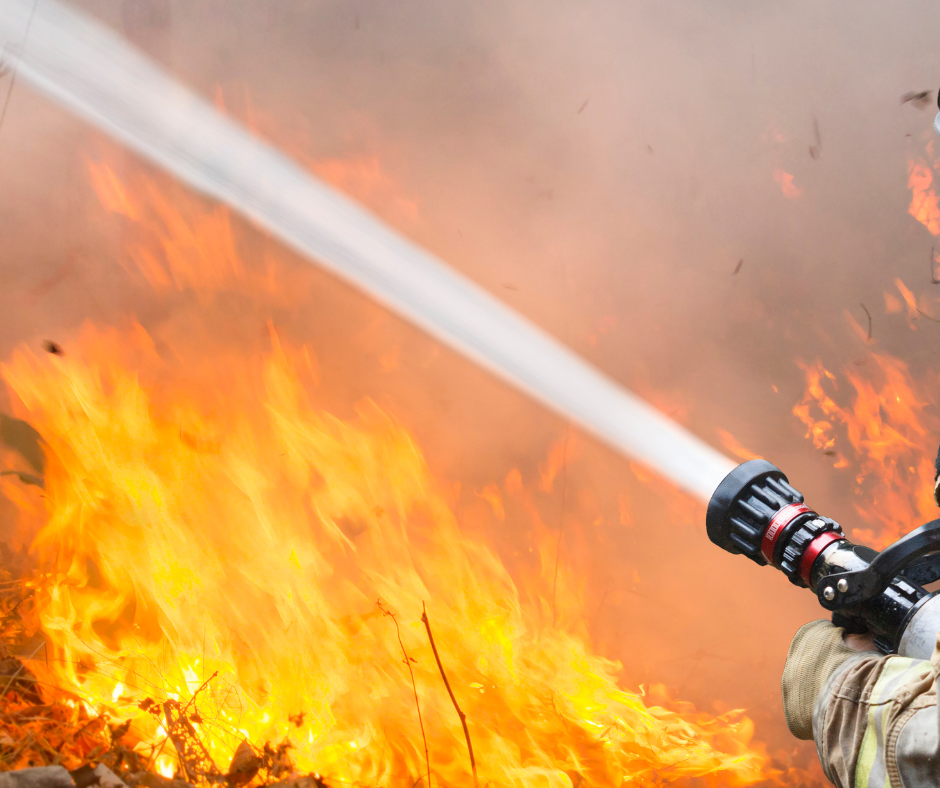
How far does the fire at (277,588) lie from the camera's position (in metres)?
1.96

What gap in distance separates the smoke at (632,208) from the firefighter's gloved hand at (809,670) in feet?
4.57

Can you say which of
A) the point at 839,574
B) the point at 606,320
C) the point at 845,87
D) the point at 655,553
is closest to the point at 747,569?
the point at 655,553

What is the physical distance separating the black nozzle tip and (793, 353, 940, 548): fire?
1491 mm

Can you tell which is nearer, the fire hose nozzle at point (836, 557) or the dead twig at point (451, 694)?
the fire hose nozzle at point (836, 557)

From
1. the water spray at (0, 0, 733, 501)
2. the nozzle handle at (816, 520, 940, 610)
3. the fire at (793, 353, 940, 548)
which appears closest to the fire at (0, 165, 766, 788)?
the water spray at (0, 0, 733, 501)

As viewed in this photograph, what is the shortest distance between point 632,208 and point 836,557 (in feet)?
6.08

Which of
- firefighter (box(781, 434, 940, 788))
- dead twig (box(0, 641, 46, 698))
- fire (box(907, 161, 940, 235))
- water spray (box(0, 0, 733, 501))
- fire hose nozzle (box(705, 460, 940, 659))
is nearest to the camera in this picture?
firefighter (box(781, 434, 940, 788))

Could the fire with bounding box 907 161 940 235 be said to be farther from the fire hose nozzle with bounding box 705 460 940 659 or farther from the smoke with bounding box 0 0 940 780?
the fire hose nozzle with bounding box 705 460 940 659

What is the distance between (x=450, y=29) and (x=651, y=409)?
1840 millimetres

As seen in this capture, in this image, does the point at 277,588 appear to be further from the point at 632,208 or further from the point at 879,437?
the point at 879,437

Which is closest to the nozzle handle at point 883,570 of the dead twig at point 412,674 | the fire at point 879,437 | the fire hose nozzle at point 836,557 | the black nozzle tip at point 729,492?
the fire hose nozzle at point 836,557

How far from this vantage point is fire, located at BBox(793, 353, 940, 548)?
2.43 meters

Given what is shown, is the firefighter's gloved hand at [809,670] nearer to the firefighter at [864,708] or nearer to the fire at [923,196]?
the firefighter at [864,708]

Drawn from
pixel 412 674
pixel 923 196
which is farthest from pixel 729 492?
pixel 923 196
